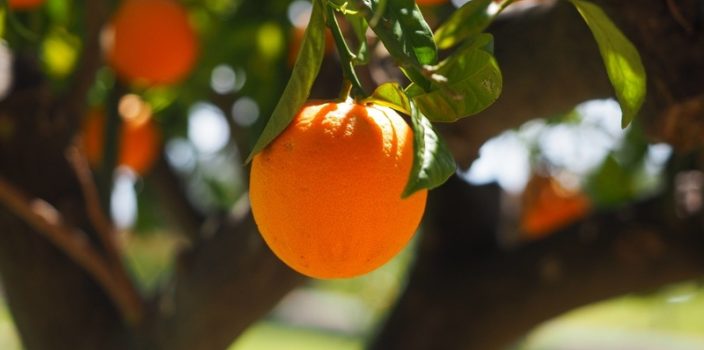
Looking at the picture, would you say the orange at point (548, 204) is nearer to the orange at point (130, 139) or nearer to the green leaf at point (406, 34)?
the orange at point (130, 139)

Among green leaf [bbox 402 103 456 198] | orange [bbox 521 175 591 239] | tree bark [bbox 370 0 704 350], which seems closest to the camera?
green leaf [bbox 402 103 456 198]

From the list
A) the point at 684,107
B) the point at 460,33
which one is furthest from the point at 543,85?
the point at 460,33

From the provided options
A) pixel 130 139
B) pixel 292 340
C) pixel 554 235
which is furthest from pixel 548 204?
pixel 292 340

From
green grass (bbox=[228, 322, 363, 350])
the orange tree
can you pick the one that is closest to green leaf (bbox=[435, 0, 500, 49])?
the orange tree

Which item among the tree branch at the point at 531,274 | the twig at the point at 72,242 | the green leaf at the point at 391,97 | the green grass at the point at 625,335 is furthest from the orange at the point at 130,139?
the green grass at the point at 625,335

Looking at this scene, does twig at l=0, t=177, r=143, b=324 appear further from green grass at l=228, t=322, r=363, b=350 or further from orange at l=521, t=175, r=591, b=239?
green grass at l=228, t=322, r=363, b=350
